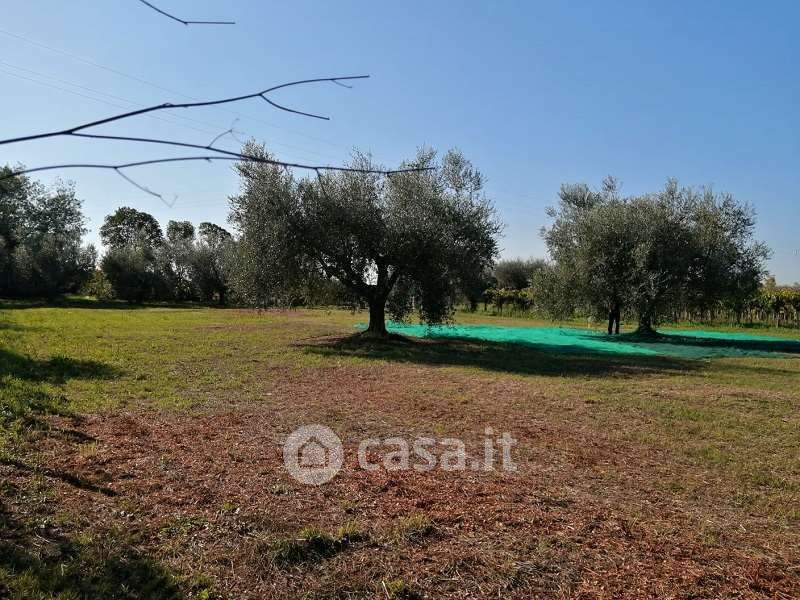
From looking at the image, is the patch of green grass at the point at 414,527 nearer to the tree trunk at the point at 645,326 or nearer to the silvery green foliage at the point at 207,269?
the tree trunk at the point at 645,326

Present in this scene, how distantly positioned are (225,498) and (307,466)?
993mm

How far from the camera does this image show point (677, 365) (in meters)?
14.4

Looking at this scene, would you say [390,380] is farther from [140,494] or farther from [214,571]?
[214,571]

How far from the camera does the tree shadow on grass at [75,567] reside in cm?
267

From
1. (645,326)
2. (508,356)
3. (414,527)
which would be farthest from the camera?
(645,326)

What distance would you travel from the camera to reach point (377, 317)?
18609 millimetres

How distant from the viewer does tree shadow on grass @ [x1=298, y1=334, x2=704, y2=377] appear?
12898 mm

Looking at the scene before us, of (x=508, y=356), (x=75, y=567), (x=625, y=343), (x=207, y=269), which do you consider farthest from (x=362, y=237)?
(x=207, y=269)

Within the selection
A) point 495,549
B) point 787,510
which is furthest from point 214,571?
point 787,510

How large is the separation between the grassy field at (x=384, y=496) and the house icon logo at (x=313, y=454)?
132mm

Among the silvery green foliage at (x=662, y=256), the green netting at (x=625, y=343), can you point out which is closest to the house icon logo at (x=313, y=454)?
the green netting at (x=625, y=343)

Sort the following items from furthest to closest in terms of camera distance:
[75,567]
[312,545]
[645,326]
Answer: [645,326]
[312,545]
[75,567]

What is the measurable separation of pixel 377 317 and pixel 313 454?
1342 centimetres

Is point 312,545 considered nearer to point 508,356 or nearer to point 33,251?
point 508,356
